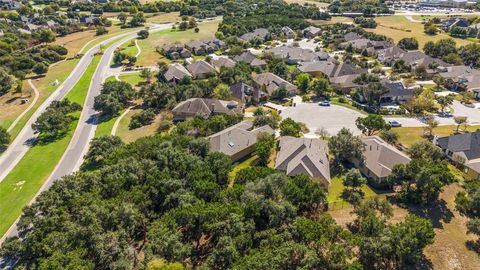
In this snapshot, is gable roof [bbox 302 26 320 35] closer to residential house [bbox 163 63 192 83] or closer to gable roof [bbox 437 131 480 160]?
residential house [bbox 163 63 192 83]

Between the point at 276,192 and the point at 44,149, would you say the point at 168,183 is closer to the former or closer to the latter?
the point at 276,192

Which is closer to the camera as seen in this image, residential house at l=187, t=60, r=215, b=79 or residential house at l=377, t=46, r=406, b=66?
residential house at l=187, t=60, r=215, b=79

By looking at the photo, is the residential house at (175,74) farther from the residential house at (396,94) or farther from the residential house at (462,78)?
the residential house at (462,78)

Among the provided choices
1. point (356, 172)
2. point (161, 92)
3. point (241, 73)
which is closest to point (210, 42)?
point (241, 73)

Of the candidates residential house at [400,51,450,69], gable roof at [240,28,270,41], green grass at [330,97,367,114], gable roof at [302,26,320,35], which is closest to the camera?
green grass at [330,97,367,114]

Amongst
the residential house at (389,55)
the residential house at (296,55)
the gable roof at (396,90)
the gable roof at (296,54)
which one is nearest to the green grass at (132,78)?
the residential house at (296,55)

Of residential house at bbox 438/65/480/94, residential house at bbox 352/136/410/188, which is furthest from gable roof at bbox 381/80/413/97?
residential house at bbox 352/136/410/188

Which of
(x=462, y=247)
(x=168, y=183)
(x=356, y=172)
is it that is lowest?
(x=462, y=247)
